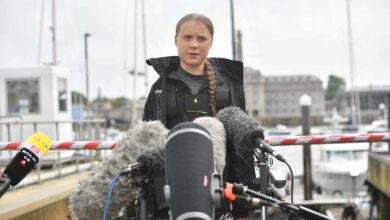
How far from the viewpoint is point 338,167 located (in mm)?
25734

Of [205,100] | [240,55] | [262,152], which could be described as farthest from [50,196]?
[240,55]

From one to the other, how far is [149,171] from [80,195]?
471 millimetres

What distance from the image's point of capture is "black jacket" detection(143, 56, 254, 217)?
10.7ft

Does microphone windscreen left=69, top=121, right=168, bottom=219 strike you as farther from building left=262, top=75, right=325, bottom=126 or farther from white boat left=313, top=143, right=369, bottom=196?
building left=262, top=75, right=325, bottom=126

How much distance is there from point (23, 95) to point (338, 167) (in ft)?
55.9

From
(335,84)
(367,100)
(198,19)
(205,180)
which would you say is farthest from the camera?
(335,84)

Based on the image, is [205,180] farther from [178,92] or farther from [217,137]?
[178,92]

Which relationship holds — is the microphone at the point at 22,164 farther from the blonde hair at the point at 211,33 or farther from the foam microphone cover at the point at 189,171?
the blonde hair at the point at 211,33

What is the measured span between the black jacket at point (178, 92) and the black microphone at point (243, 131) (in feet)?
0.81

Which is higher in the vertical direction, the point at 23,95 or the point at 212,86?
the point at 23,95

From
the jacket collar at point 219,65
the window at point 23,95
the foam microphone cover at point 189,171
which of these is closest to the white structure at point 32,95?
the window at point 23,95

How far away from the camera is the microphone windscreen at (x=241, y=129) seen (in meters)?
2.86

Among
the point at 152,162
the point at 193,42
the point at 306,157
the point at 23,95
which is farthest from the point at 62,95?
the point at 152,162

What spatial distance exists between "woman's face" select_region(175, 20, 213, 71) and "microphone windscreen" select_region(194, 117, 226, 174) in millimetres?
540
